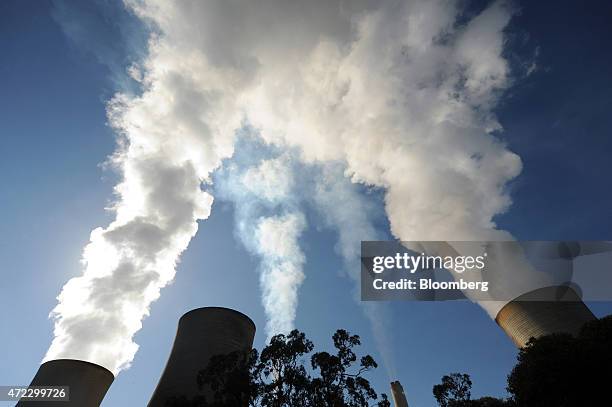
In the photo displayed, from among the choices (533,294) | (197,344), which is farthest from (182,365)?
(533,294)

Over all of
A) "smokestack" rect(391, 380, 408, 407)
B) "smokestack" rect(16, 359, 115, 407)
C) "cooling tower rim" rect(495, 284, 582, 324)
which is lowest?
"smokestack" rect(16, 359, 115, 407)

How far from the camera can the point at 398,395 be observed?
29375 millimetres

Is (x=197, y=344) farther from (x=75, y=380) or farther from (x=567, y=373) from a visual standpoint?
(x=567, y=373)

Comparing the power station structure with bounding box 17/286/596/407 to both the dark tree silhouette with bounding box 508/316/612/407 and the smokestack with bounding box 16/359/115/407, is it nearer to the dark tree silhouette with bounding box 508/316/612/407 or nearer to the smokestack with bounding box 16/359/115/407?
the smokestack with bounding box 16/359/115/407

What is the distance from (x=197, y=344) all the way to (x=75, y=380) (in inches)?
269

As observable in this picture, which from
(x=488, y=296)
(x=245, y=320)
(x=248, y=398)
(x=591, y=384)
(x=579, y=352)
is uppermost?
(x=488, y=296)

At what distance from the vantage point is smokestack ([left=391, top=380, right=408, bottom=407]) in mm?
29078

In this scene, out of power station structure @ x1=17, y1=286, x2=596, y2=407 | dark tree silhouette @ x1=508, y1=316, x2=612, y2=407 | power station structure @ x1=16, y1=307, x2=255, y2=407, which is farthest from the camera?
power station structure @ x1=17, y1=286, x2=596, y2=407

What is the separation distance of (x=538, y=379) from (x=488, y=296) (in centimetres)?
1031

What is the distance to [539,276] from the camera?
22859 mm

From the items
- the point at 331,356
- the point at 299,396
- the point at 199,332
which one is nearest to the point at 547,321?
the point at 331,356

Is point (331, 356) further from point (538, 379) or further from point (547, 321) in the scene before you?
point (547, 321)

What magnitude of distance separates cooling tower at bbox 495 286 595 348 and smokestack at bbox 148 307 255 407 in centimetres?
1446

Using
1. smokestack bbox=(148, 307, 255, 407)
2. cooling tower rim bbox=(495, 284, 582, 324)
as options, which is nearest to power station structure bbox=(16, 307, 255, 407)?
smokestack bbox=(148, 307, 255, 407)
